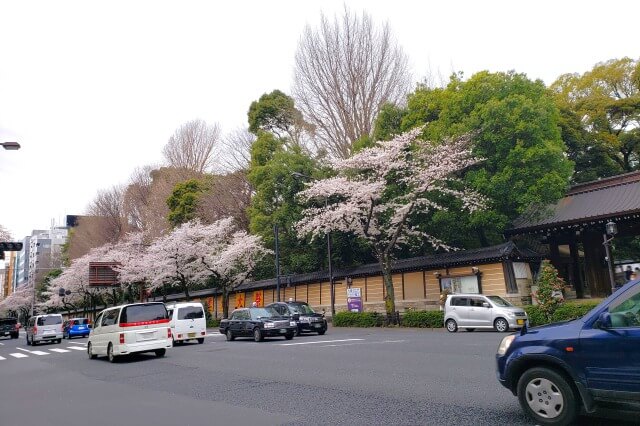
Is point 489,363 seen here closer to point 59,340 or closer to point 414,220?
point 414,220

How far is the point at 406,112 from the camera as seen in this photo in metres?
30.8

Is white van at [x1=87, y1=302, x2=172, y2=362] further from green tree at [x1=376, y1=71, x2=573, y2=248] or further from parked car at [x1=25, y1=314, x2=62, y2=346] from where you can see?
green tree at [x1=376, y1=71, x2=573, y2=248]

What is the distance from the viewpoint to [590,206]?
2550 centimetres

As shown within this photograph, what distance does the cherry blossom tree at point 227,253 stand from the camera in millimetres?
35938

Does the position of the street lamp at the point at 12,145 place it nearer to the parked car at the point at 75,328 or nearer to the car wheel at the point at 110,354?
the car wheel at the point at 110,354

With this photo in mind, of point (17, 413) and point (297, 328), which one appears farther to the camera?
point (297, 328)

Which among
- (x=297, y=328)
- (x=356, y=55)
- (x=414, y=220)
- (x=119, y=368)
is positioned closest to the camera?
(x=119, y=368)

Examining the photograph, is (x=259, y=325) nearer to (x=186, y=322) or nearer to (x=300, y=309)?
(x=186, y=322)

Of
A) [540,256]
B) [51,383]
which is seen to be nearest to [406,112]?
[540,256]

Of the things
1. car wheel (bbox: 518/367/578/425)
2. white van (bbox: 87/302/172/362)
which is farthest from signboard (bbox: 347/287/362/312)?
car wheel (bbox: 518/367/578/425)

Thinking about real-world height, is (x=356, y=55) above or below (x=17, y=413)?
above

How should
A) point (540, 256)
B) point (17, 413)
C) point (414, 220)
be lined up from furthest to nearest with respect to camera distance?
point (414, 220) → point (540, 256) → point (17, 413)

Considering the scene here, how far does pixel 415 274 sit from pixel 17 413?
23768 millimetres

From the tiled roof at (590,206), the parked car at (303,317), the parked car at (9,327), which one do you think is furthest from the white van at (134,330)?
the parked car at (9,327)
